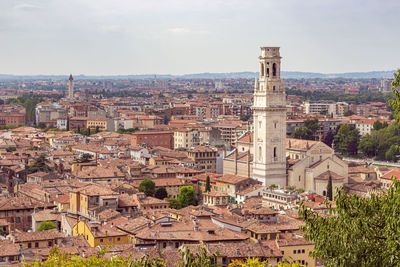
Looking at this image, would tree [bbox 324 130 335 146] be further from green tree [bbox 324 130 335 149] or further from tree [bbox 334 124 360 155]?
tree [bbox 334 124 360 155]

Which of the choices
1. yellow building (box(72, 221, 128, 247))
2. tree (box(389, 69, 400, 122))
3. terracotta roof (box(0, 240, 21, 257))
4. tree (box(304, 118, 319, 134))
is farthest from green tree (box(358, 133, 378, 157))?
tree (box(389, 69, 400, 122))

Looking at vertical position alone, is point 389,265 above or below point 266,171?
above

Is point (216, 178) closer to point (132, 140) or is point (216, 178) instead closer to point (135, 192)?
point (135, 192)

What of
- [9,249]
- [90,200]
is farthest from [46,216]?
[9,249]

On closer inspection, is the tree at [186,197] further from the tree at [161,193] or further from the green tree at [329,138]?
the green tree at [329,138]

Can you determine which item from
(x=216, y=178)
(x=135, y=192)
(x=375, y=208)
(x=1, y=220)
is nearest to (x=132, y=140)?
(x=216, y=178)

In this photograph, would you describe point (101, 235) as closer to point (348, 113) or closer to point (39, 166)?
point (39, 166)
